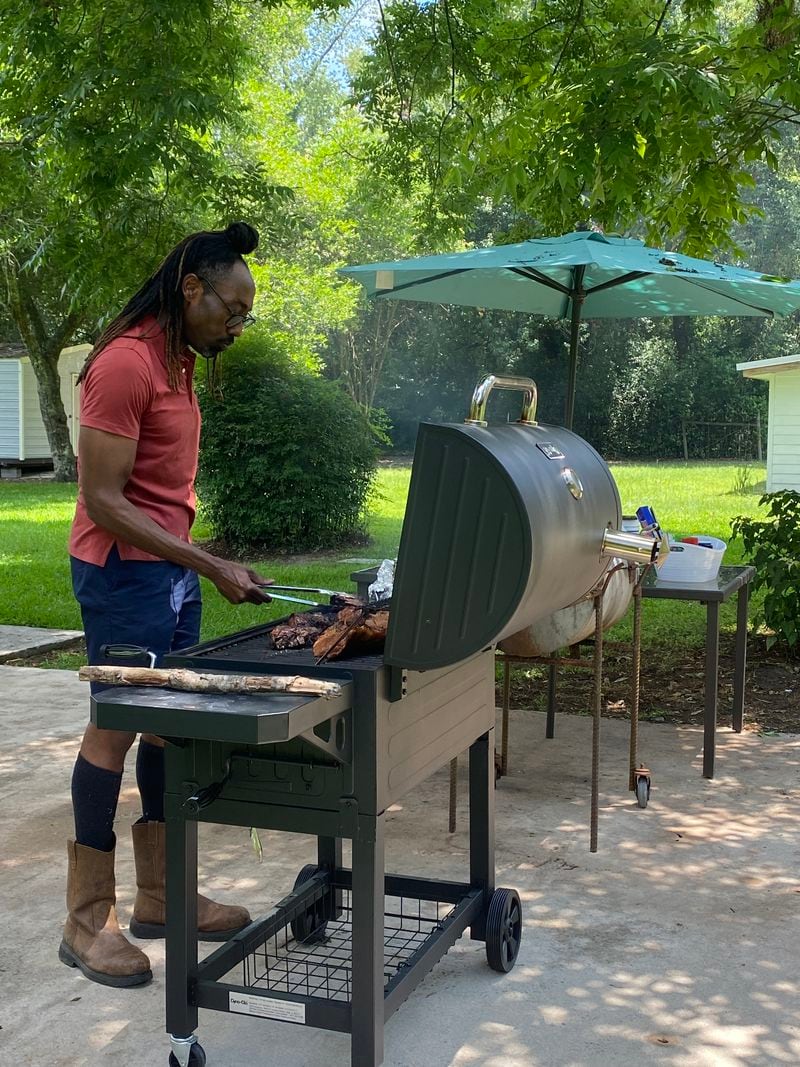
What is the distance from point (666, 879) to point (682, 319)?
32.1 metres

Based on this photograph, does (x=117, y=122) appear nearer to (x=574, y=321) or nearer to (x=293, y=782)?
(x=574, y=321)

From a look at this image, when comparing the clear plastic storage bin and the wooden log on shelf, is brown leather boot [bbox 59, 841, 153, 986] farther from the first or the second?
the clear plastic storage bin

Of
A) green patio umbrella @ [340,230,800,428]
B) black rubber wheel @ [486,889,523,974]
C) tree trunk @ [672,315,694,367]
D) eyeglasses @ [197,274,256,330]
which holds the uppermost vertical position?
tree trunk @ [672,315,694,367]

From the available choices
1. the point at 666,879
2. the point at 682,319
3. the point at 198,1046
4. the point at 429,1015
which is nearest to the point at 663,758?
the point at 666,879

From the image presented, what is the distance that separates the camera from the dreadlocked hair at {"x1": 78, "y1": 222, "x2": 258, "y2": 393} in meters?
3.10

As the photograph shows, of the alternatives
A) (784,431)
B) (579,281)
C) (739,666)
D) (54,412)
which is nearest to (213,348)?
(579,281)

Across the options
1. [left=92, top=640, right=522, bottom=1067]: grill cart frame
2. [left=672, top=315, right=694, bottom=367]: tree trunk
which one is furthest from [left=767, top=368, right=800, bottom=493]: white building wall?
[left=92, top=640, right=522, bottom=1067]: grill cart frame

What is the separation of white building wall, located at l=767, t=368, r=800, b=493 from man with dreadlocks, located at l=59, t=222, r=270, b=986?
61.5ft

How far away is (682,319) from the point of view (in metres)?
34.2

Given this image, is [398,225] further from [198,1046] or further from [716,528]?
[198,1046]

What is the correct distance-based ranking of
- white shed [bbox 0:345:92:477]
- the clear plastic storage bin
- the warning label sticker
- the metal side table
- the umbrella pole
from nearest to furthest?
the warning label sticker
the metal side table
the clear plastic storage bin
the umbrella pole
white shed [bbox 0:345:92:477]

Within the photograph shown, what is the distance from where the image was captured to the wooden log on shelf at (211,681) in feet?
7.45

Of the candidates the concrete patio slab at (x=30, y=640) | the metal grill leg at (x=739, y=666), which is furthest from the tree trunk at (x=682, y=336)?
the metal grill leg at (x=739, y=666)

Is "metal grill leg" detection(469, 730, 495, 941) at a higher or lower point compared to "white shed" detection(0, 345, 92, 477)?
lower
